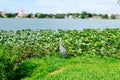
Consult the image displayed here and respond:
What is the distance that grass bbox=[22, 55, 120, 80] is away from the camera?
10070 mm

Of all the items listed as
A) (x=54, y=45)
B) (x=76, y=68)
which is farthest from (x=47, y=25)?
(x=76, y=68)

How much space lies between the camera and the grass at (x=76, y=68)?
10070mm

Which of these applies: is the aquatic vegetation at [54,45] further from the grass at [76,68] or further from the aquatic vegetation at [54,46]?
the grass at [76,68]

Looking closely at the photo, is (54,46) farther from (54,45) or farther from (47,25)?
(47,25)

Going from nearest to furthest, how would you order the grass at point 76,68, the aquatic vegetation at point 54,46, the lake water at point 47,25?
1. the grass at point 76,68
2. the aquatic vegetation at point 54,46
3. the lake water at point 47,25

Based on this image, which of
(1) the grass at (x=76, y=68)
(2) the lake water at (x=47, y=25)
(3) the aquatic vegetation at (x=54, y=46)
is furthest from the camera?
(2) the lake water at (x=47, y=25)

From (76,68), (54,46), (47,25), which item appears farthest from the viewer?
(47,25)

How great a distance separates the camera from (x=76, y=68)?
1107 cm

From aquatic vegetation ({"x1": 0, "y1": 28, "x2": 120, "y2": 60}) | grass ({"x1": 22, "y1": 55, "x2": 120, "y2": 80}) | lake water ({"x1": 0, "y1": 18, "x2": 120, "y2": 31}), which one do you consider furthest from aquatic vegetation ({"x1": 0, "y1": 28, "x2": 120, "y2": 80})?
lake water ({"x1": 0, "y1": 18, "x2": 120, "y2": 31})

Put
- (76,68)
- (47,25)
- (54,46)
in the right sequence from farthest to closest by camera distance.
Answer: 1. (47,25)
2. (54,46)
3. (76,68)

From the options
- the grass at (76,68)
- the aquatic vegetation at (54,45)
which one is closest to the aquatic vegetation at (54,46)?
the aquatic vegetation at (54,45)

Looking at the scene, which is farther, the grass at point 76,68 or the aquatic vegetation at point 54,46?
the aquatic vegetation at point 54,46

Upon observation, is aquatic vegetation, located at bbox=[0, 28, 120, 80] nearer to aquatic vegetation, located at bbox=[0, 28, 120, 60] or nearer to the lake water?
aquatic vegetation, located at bbox=[0, 28, 120, 60]

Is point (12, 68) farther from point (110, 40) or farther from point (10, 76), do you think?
point (110, 40)
